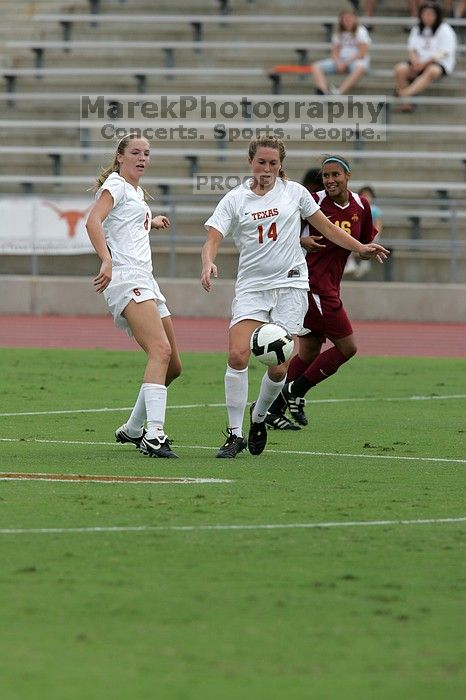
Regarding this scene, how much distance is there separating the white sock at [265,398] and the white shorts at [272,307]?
380 mm

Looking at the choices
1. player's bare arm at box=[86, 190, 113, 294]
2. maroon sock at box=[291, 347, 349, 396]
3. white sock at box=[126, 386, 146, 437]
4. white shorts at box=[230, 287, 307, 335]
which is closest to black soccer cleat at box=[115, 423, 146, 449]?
white sock at box=[126, 386, 146, 437]

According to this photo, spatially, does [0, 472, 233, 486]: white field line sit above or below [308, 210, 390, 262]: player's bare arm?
below

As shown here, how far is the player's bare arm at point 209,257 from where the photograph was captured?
9.72m

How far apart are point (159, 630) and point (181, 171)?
2357cm

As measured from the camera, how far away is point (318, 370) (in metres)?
12.4

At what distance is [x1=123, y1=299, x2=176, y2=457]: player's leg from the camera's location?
9.84 meters

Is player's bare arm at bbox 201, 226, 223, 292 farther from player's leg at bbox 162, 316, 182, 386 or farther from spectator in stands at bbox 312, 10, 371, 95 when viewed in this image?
spectator in stands at bbox 312, 10, 371, 95

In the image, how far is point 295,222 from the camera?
10336 millimetres

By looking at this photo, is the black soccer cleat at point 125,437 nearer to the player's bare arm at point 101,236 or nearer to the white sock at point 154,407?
the white sock at point 154,407

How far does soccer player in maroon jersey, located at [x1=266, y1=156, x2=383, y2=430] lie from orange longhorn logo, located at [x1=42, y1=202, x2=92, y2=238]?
12780 mm

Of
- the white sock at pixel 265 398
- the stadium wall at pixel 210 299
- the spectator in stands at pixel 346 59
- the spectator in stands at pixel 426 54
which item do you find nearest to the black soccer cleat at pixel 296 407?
the white sock at pixel 265 398

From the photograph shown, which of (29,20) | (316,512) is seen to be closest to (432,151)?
(29,20)

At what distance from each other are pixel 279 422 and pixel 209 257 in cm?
255

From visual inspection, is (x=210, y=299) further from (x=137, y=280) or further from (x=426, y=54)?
(x=137, y=280)
